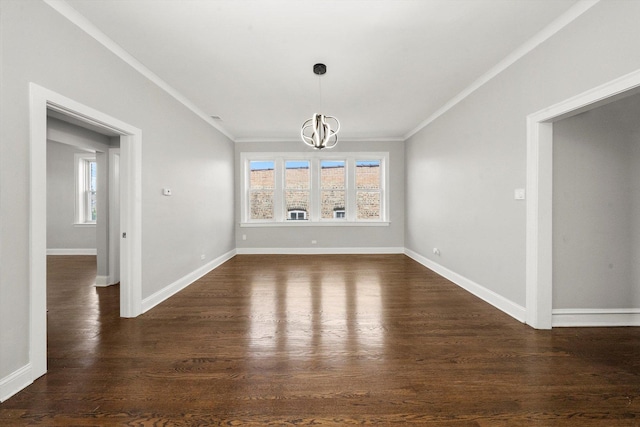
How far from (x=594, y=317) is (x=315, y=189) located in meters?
5.27

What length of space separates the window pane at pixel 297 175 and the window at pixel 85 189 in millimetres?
4799

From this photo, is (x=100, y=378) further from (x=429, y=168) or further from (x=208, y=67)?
(x=429, y=168)

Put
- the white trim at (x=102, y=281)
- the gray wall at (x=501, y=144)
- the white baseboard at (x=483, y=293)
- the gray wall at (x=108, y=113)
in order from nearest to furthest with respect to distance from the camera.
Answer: the gray wall at (x=108, y=113)
the gray wall at (x=501, y=144)
the white baseboard at (x=483, y=293)
the white trim at (x=102, y=281)

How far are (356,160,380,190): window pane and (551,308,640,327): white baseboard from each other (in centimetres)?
460

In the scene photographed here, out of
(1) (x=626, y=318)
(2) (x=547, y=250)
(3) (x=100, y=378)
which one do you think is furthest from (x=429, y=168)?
(3) (x=100, y=378)

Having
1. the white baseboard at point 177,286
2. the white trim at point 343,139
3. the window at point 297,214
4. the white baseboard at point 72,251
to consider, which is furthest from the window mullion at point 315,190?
the white baseboard at point 72,251

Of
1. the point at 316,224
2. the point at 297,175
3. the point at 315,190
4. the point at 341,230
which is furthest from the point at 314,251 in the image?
the point at 297,175

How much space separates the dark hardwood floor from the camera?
1.60 meters

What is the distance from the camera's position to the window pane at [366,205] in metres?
6.86

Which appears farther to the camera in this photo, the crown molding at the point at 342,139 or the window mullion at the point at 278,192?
the window mullion at the point at 278,192

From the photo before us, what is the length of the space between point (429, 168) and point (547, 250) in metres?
2.86

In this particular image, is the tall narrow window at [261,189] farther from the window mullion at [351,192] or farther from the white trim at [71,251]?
the white trim at [71,251]

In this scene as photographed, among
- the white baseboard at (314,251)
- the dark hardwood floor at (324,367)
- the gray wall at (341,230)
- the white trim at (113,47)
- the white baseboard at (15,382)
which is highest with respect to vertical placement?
the white trim at (113,47)

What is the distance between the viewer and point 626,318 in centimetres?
270
